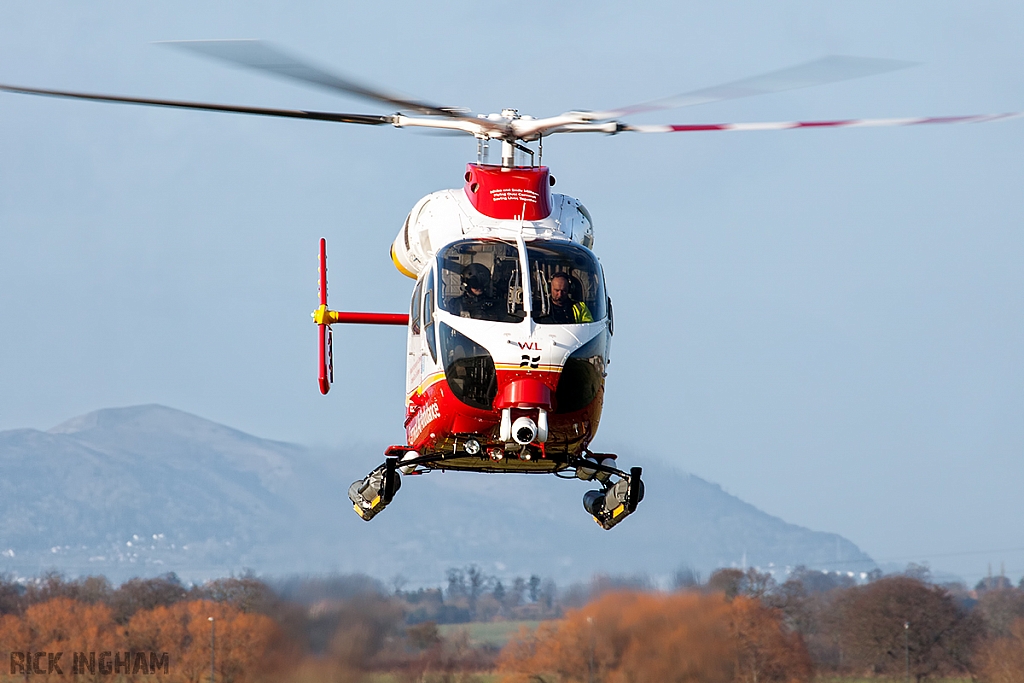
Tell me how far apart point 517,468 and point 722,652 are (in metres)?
11.4

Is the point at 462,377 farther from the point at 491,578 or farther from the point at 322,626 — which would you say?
the point at 491,578

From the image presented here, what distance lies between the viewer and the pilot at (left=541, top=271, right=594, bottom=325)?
15.9 m

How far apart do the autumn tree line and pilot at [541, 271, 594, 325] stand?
1065cm

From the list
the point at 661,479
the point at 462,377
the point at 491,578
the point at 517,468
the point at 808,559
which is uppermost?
the point at 462,377

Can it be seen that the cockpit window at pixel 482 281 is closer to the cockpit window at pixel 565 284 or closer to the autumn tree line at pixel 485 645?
the cockpit window at pixel 565 284

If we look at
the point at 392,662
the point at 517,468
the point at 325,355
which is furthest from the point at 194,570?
the point at 517,468

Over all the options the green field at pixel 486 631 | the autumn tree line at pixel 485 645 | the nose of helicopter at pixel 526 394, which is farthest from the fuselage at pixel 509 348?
the green field at pixel 486 631

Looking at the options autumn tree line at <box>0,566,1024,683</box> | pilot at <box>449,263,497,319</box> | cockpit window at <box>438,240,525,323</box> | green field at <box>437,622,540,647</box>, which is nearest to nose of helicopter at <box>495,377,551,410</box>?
cockpit window at <box>438,240,525,323</box>

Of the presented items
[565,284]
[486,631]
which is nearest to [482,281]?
[565,284]

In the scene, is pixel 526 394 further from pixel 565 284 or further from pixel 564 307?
pixel 565 284

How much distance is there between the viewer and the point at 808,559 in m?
54.0

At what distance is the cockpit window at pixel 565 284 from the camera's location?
15.9 meters

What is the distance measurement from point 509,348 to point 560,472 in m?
2.74

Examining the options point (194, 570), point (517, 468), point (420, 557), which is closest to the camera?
point (517, 468)
